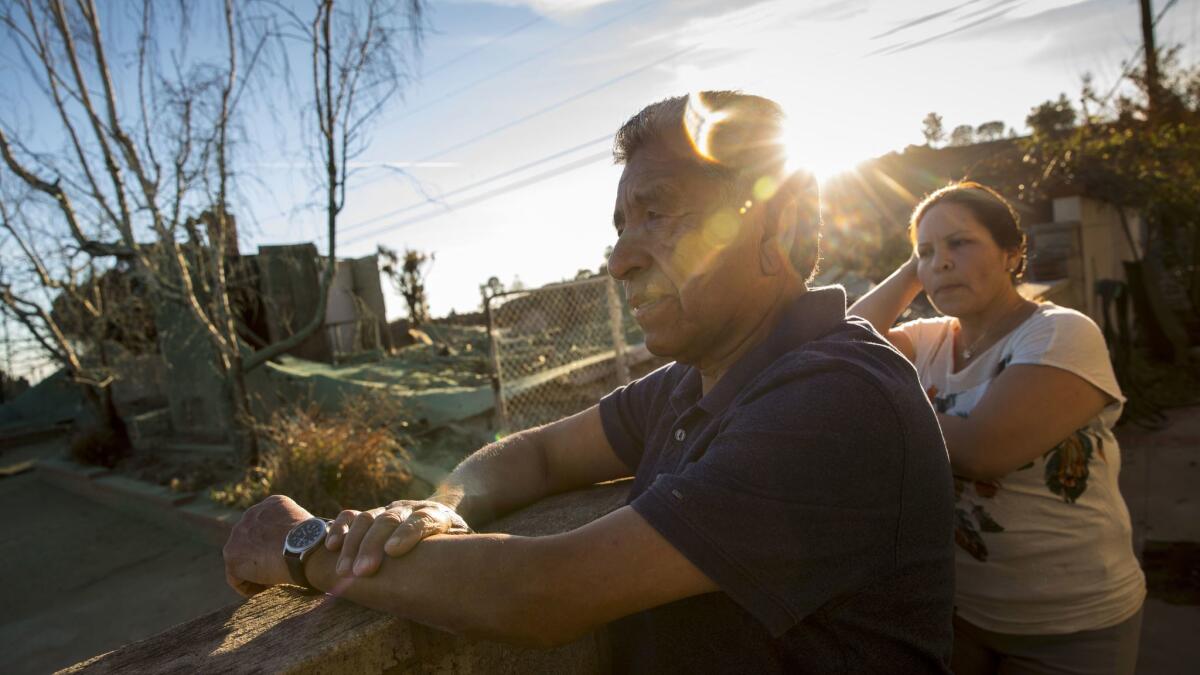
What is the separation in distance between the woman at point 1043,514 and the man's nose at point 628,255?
0.96 metres

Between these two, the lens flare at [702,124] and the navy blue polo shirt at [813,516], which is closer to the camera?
the navy blue polo shirt at [813,516]

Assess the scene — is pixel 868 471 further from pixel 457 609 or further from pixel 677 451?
pixel 457 609

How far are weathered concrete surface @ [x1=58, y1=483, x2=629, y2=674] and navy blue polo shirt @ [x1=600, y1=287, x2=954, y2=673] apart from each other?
0.95 feet

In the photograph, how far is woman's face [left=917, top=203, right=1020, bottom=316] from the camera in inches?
80.5

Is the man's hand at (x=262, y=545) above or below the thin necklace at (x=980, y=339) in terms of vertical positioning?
below

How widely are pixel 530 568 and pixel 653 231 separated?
2.22 ft

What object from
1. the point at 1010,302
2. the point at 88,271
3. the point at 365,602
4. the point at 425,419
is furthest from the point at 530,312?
the point at 365,602

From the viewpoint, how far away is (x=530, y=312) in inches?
422

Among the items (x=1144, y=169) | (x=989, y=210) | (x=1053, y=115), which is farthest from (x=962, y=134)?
(x=989, y=210)

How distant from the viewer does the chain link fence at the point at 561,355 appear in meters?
7.13

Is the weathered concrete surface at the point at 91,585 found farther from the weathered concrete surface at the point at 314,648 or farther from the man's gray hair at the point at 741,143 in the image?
the man's gray hair at the point at 741,143

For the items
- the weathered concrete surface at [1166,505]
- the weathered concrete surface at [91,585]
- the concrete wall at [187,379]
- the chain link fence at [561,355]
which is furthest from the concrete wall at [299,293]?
the weathered concrete surface at [1166,505]

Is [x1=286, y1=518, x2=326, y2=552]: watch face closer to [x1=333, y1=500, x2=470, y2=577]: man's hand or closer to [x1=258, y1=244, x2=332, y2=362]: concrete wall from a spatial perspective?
[x1=333, y1=500, x2=470, y2=577]: man's hand

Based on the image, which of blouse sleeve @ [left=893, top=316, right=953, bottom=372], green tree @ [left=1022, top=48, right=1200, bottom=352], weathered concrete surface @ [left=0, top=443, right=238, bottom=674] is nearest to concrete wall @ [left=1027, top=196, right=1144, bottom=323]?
green tree @ [left=1022, top=48, right=1200, bottom=352]
